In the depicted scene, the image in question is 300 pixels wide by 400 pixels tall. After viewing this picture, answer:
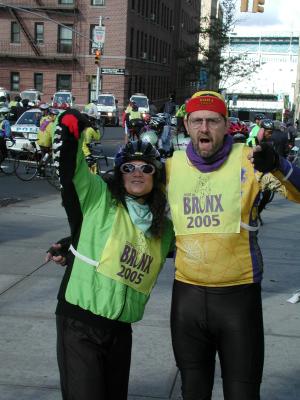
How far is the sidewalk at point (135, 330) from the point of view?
3.96 metres

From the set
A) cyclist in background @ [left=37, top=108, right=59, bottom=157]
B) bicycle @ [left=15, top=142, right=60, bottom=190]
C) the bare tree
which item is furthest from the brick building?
cyclist in background @ [left=37, top=108, right=59, bottom=157]

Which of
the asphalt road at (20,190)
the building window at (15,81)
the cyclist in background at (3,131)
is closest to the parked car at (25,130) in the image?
the cyclist in background at (3,131)

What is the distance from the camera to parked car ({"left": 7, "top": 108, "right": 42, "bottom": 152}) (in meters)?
17.9

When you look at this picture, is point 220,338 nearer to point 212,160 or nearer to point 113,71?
point 212,160

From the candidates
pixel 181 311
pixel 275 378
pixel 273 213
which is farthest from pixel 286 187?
pixel 273 213

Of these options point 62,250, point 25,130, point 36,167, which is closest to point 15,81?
point 25,130

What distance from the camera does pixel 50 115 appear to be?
647 inches

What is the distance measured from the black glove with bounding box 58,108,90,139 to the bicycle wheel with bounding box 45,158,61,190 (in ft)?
37.6

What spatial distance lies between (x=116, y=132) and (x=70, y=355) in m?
32.6

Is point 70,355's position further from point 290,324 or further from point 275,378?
point 290,324

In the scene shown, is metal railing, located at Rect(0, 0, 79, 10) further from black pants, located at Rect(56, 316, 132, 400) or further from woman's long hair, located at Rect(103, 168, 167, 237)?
black pants, located at Rect(56, 316, 132, 400)

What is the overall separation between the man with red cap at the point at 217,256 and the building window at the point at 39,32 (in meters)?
49.1

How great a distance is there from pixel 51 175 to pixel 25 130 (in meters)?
4.87

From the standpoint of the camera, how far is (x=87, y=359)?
8.61 ft
